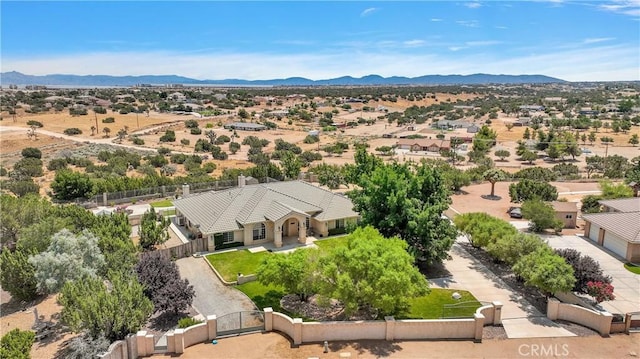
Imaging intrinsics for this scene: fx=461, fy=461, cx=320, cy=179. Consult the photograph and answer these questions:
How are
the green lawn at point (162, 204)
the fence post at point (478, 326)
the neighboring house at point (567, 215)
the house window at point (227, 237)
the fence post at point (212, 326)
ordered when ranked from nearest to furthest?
1. the fence post at point (212, 326)
2. the fence post at point (478, 326)
3. the house window at point (227, 237)
4. the neighboring house at point (567, 215)
5. the green lawn at point (162, 204)

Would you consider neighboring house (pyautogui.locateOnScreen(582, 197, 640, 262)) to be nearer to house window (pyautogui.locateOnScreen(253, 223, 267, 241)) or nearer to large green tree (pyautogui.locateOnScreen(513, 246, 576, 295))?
large green tree (pyautogui.locateOnScreen(513, 246, 576, 295))

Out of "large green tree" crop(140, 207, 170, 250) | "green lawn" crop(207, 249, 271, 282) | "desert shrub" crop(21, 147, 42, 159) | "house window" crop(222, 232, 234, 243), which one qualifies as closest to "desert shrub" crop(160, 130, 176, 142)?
"desert shrub" crop(21, 147, 42, 159)

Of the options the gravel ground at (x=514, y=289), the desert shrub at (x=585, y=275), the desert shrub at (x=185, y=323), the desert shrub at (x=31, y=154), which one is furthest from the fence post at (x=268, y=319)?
the desert shrub at (x=31, y=154)

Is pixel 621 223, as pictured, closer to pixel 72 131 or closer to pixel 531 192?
pixel 531 192

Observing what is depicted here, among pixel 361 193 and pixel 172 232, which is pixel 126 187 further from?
pixel 361 193

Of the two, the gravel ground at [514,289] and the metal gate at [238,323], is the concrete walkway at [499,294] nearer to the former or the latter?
the gravel ground at [514,289]

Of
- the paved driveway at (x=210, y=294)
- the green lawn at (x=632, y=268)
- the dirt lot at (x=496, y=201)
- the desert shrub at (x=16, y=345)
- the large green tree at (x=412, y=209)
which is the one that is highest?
the large green tree at (x=412, y=209)
